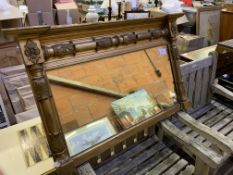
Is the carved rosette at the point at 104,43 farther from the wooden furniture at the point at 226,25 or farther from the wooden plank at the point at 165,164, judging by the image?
the wooden furniture at the point at 226,25

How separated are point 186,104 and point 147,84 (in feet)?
0.92

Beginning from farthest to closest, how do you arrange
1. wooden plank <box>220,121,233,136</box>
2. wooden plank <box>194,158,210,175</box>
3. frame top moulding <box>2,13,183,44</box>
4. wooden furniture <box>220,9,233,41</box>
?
wooden furniture <box>220,9,233,41</box>, wooden plank <box>220,121,233,136</box>, wooden plank <box>194,158,210,175</box>, frame top moulding <box>2,13,183,44</box>

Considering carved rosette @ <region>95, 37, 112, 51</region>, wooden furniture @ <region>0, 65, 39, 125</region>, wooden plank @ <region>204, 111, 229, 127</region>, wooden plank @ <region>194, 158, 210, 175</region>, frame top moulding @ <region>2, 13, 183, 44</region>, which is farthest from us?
wooden furniture @ <region>0, 65, 39, 125</region>

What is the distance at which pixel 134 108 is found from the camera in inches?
50.2

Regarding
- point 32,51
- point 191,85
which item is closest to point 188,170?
point 191,85

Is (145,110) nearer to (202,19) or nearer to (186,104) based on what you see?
(186,104)

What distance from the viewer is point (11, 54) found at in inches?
77.6

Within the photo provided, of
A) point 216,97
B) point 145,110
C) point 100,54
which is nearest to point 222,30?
point 216,97

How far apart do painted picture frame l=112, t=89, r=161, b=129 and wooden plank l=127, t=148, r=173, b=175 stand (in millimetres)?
268

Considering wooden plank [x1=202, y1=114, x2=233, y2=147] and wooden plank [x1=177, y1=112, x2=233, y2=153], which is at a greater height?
wooden plank [x1=177, y1=112, x2=233, y2=153]

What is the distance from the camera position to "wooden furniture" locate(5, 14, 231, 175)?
3.01ft

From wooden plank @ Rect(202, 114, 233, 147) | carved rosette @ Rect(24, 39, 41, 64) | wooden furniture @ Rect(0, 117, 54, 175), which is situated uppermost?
carved rosette @ Rect(24, 39, 41, 64)

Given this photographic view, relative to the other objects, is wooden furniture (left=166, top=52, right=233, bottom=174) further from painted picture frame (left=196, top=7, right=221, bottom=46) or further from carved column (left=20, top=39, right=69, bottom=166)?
painted picture frame (left=196, top=7, right=221, bottom=46)

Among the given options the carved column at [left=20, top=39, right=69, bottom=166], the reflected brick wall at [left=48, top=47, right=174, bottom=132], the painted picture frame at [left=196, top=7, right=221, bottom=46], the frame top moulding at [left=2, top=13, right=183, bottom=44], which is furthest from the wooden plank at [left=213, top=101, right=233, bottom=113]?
the painted picture frame at [left=196, top=7, right=221, bottom=46]
